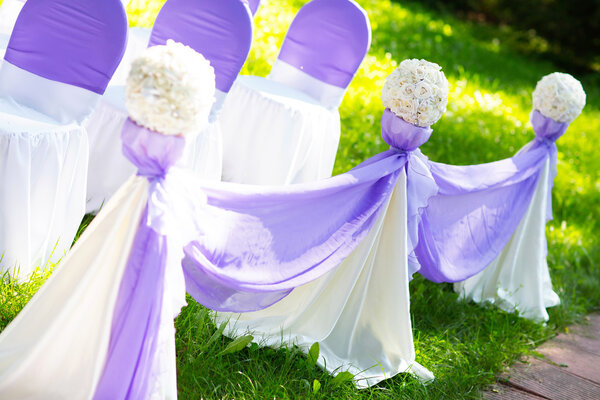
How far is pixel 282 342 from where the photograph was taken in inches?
113

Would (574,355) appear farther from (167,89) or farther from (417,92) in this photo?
(167,89)

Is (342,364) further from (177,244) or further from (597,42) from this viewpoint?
(597,42)

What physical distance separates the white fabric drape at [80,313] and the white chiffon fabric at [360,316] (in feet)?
2.65

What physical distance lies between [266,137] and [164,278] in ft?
6.58

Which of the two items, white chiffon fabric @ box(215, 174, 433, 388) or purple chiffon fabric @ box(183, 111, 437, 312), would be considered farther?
white chiffon fabric @ box(215, 174, 433, 388)

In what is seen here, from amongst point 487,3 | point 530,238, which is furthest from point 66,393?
point 487,3

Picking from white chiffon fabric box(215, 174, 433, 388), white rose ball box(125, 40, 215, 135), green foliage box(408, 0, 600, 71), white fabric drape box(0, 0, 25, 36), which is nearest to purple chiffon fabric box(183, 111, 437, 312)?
white chiffon fabric box(215, 174, 433, 388)

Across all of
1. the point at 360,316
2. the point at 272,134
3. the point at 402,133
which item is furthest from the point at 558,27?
the point at 360,316

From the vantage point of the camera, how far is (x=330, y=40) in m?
4.14

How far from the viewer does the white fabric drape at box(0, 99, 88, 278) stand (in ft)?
8.52

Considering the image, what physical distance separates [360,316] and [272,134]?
137 cm

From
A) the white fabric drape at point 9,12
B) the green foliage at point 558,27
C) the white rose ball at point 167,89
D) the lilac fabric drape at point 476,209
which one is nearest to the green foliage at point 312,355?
the lilac fabric drape at point 476,209

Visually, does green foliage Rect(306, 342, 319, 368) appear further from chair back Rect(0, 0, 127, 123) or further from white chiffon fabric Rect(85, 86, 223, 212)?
chair back Rect(0, 0, 127, 123)

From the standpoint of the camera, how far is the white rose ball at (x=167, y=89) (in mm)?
1911
